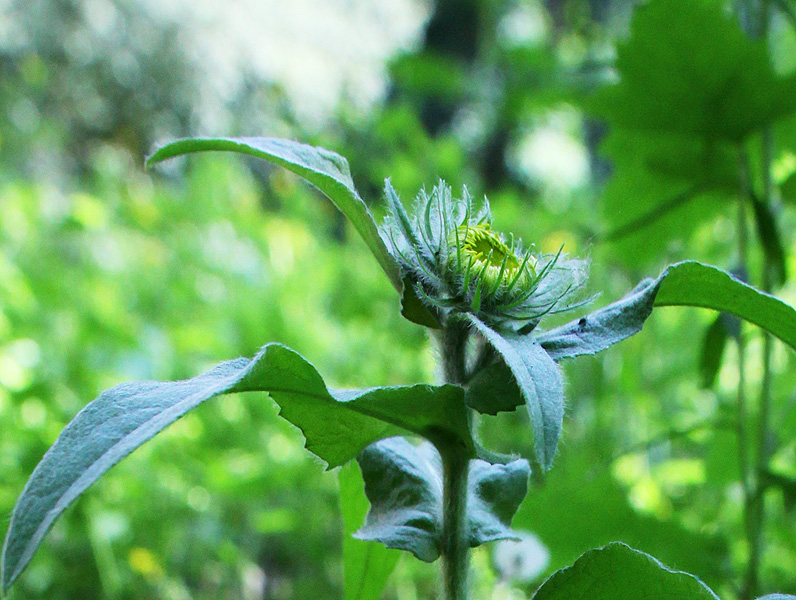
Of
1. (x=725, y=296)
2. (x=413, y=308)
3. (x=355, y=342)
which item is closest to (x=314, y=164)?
(x=413, y=308)

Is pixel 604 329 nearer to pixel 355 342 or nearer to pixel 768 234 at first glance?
pixel 768 234

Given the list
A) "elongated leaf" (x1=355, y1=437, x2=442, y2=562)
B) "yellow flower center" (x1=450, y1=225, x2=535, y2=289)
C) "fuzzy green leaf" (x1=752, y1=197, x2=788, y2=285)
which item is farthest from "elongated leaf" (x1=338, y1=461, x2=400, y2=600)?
"fuzzy green leaf" (x1=752, y1=197, x2=788, y2=285)

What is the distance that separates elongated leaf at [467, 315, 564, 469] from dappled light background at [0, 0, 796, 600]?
0.06 m

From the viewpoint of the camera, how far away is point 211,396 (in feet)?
0.84

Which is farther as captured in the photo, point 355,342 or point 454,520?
point 355,342

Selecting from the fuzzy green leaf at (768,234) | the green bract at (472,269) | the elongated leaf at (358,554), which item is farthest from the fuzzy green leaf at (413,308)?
the fuzzy green leaf at (768,234)

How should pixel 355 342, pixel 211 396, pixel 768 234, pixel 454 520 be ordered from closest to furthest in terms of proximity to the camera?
pixel 211 396 < pixel 454 520 < pixel 768 234 < pixel 355 342

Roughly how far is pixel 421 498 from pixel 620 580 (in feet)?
0.33

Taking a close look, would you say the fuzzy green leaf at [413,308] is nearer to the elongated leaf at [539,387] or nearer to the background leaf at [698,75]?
the elongated leaf at [539,387]

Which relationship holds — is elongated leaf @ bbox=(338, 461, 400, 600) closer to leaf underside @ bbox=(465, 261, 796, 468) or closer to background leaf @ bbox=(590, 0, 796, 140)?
leaf underside @ bbox=(465, 261, 796, 468)

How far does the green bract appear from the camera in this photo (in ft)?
1.16

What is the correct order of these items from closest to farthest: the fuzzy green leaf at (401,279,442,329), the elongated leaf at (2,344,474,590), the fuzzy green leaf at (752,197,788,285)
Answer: the elongated leaf at (2,344,474,590), the fuzzy green leaf at (401,279,442,329), the fuzzy green leaf at (752,197,788,285)

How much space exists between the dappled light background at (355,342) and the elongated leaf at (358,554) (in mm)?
56

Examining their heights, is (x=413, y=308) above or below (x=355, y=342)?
below
